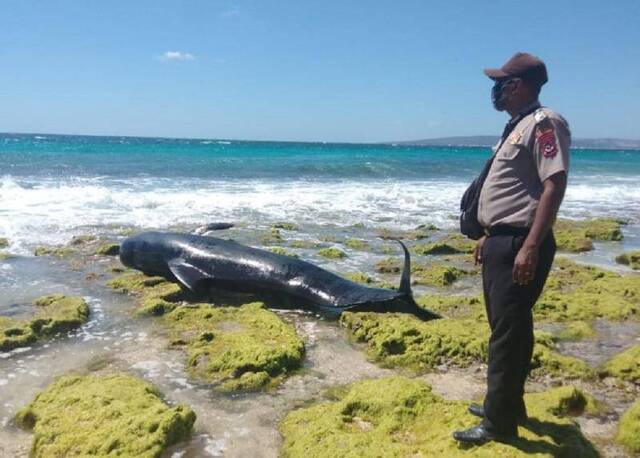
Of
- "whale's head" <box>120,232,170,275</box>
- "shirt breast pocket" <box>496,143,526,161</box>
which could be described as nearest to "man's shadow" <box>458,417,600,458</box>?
"shirt breast pocket" <box>496,143,526,161</box>

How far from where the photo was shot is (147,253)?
8.97 m

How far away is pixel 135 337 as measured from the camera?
20.3 feet

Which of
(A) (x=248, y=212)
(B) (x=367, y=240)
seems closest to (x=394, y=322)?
(B) (x=367, y=240)

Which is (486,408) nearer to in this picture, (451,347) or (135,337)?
(451,347)

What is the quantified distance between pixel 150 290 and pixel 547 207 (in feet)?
20.4

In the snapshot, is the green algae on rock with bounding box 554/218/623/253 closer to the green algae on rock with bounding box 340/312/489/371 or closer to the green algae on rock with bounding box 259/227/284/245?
the green algae on rock with bounding box 259/227/284/245

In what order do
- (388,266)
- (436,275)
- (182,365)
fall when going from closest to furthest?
1. (182,365)
2. (436,275)
3. (388,266)

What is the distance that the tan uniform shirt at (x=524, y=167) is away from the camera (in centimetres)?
310

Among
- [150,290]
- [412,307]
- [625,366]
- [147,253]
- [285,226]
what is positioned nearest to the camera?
[625,366]

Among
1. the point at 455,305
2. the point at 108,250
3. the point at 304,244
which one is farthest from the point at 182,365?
the point at 304,244

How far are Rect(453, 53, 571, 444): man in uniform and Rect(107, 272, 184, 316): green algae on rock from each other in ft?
15.0

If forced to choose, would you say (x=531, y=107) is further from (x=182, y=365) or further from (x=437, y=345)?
(x=182, y=365)

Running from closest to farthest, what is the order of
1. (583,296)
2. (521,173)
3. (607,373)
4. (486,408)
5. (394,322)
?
(521,173) → (486,408) → (607,373) → (394,322) → (583,296)

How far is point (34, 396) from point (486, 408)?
11.8 ft
